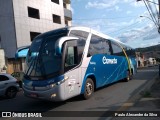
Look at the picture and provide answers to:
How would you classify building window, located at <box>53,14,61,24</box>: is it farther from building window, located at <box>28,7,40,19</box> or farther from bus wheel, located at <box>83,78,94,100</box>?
bus wheel, located at <box>83,78,94,100</box>

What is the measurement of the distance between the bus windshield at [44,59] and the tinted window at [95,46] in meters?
1.84

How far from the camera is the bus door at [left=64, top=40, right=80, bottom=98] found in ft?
32.2

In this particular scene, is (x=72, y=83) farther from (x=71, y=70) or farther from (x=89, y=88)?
(x=89, y=88)

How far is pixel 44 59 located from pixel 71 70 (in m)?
1.11

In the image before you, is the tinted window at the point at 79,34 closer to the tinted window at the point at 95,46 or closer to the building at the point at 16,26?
the tinted window at the point at 95,46

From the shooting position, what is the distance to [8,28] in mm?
33000

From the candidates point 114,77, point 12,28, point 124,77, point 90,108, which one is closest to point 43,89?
point 90,108

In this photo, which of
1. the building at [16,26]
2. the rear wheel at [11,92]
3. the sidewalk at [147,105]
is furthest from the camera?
the building at [16,26]

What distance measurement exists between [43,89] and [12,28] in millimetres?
24629

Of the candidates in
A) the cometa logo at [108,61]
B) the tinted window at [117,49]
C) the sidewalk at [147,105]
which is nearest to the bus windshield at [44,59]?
the sidewalk at [147,105]

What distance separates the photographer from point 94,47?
40.8ft

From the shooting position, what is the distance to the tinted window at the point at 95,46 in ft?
39.5

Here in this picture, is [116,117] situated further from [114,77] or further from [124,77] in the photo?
[124,77]

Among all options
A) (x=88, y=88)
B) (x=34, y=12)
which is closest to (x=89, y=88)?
(x=88, y=88)
